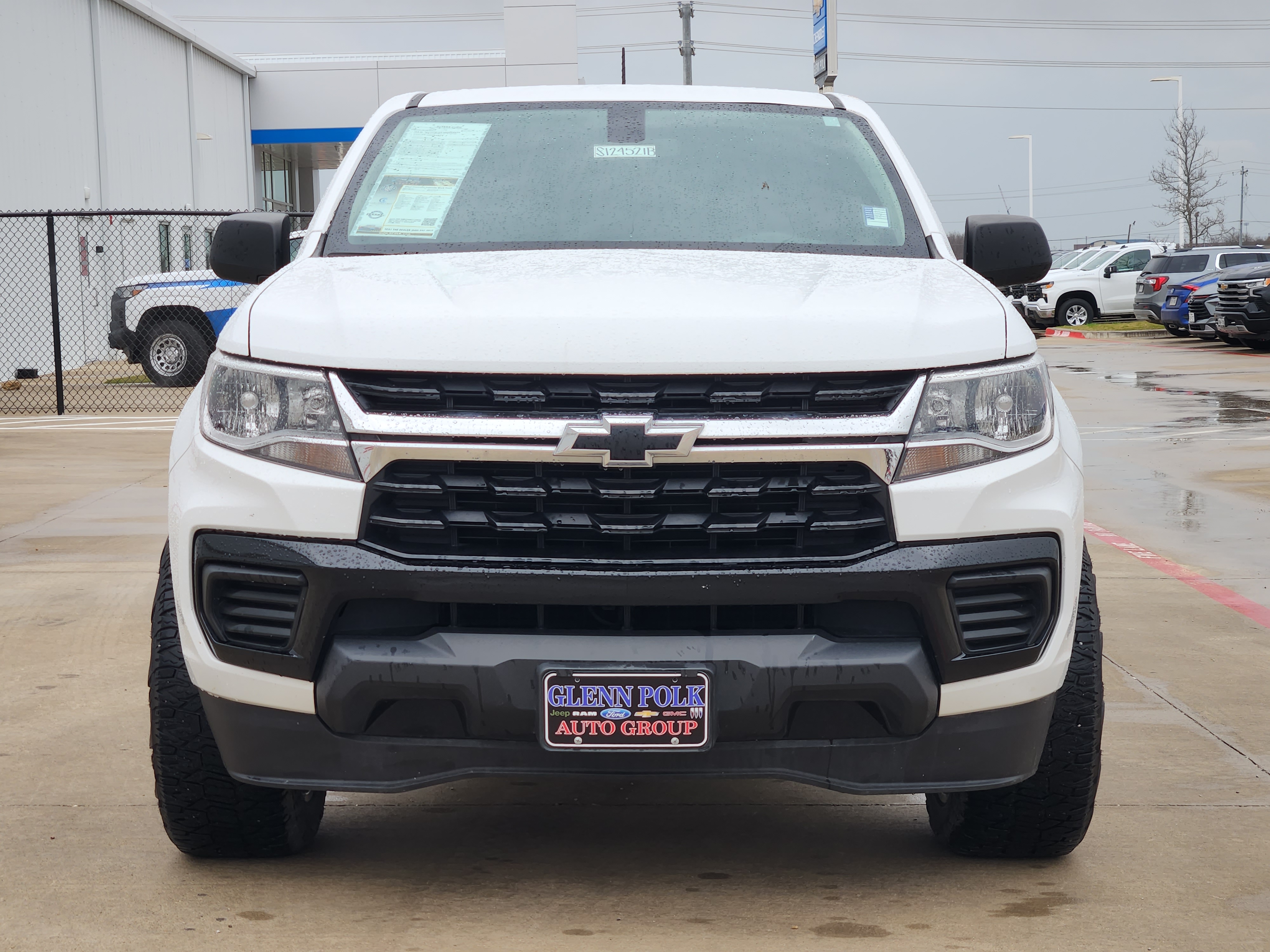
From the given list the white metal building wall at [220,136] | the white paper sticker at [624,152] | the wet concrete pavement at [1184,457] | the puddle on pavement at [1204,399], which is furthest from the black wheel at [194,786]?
the white metal building wall at [220,136]

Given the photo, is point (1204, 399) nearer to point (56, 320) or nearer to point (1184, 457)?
point (1184, 457)

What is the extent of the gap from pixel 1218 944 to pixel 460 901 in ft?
5.22

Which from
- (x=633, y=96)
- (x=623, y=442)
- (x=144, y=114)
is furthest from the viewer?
(x=144, y=114)

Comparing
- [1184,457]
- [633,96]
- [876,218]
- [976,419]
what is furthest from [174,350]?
[976,419]

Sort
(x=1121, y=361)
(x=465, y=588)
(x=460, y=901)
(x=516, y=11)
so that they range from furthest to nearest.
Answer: (x=516, y=11) < (x=1121, y=361) < (x=460, y=901) < (x=465, y=588)

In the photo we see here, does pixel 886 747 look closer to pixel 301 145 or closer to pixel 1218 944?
pixel 1218 944

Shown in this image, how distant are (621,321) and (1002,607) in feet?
3.08

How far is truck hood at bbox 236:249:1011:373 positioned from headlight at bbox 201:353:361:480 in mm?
45

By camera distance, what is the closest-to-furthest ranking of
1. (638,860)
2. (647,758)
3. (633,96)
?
(647,758)
(638,860)
(633,96)

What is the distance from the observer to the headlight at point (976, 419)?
9.98ft

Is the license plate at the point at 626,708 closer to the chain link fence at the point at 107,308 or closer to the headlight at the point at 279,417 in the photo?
the headlight at the point at 279,417

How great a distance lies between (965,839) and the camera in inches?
143

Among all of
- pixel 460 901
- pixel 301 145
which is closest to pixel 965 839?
pixel 460 901

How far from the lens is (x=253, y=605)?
121 inches
